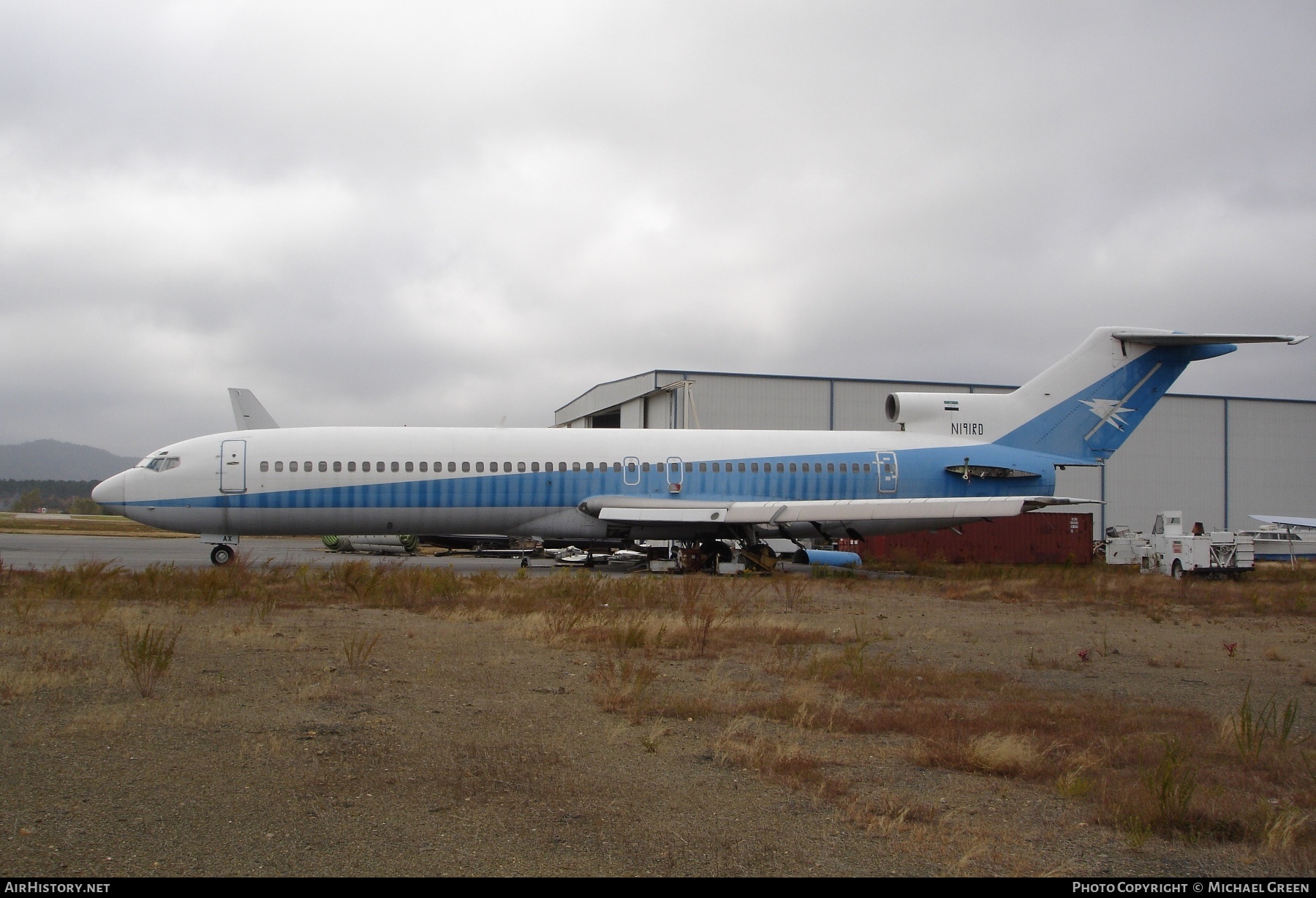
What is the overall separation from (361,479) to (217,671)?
46.7 ft

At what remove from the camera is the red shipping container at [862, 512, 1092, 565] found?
30266 millimetres

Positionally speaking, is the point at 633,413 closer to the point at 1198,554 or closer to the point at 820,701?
the point at 1198,554

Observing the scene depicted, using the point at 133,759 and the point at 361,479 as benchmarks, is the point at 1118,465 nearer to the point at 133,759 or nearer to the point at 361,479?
the point at 361,479

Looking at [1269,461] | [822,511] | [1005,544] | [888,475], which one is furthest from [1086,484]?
[822,511]

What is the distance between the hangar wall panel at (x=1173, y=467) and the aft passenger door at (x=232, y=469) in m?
37.7

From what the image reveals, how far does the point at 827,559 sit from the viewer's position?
2441 cm

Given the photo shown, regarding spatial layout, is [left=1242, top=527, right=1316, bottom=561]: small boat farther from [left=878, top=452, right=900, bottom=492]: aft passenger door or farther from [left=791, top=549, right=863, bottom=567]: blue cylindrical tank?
[left=791, top=549, right=863, bottom=567]: blue cylindrical tank

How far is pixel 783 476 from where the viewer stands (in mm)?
23844

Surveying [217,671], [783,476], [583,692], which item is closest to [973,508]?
[783,476]

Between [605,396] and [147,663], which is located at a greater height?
[605,396]

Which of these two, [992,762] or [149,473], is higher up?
[149,473]

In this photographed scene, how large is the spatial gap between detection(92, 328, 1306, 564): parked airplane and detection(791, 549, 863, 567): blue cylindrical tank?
566 mm

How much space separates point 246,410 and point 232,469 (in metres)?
12.7

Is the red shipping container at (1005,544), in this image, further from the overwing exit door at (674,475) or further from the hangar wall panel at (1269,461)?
the hangar wall panel at (1269,461)
